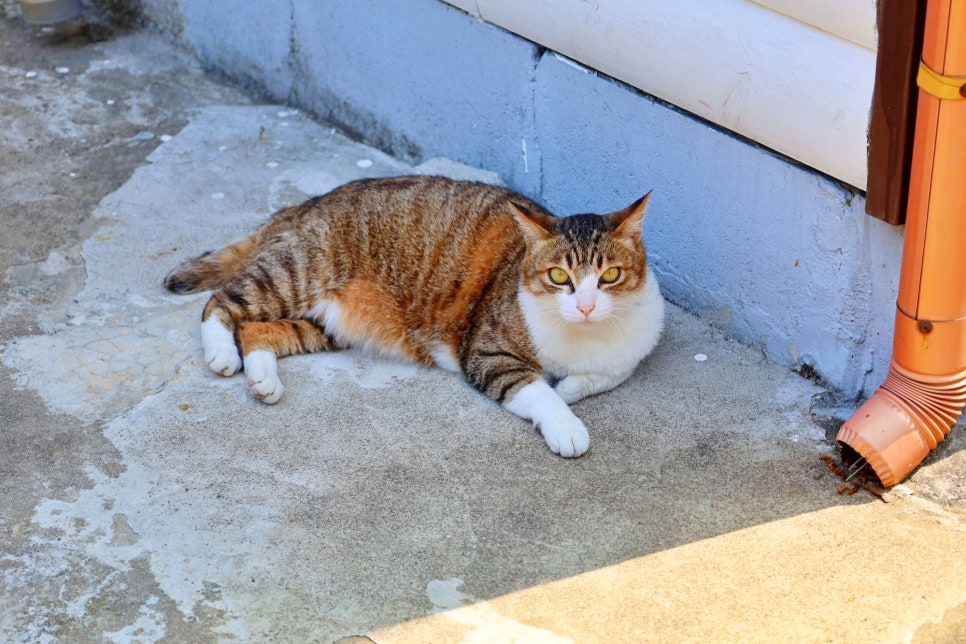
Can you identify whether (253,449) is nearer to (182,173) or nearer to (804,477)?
(804,477)

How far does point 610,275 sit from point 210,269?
188cm

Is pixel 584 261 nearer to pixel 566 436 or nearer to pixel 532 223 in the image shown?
pixel 532 223

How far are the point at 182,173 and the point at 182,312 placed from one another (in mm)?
1412

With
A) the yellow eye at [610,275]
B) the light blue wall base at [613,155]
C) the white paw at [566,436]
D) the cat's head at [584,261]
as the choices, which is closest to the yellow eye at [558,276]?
the cat's head at [584,261]

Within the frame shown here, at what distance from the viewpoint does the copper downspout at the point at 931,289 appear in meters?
3.12

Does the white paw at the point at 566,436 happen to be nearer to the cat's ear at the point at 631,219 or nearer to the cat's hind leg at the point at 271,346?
the cat's ear at the point at 631,219

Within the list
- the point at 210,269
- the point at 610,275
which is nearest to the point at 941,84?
the point at 610,275

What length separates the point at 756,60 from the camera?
12.6 ft

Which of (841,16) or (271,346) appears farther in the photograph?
(271,346)

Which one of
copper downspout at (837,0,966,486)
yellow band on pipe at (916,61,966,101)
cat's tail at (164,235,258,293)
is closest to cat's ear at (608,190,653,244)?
copper downspout at (837,0,966,486)

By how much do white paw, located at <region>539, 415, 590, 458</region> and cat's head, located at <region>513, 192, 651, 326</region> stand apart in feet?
1.18

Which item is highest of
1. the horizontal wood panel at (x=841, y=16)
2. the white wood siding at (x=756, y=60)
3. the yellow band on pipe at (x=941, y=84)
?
the horizontal wood panel at (x=841, y=16)

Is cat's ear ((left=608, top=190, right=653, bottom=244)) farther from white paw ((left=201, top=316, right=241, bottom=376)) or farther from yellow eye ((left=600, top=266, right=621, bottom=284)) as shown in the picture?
white paw ((left=201, top=316, right=241, bottom=376))

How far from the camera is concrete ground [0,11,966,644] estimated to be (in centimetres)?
307
